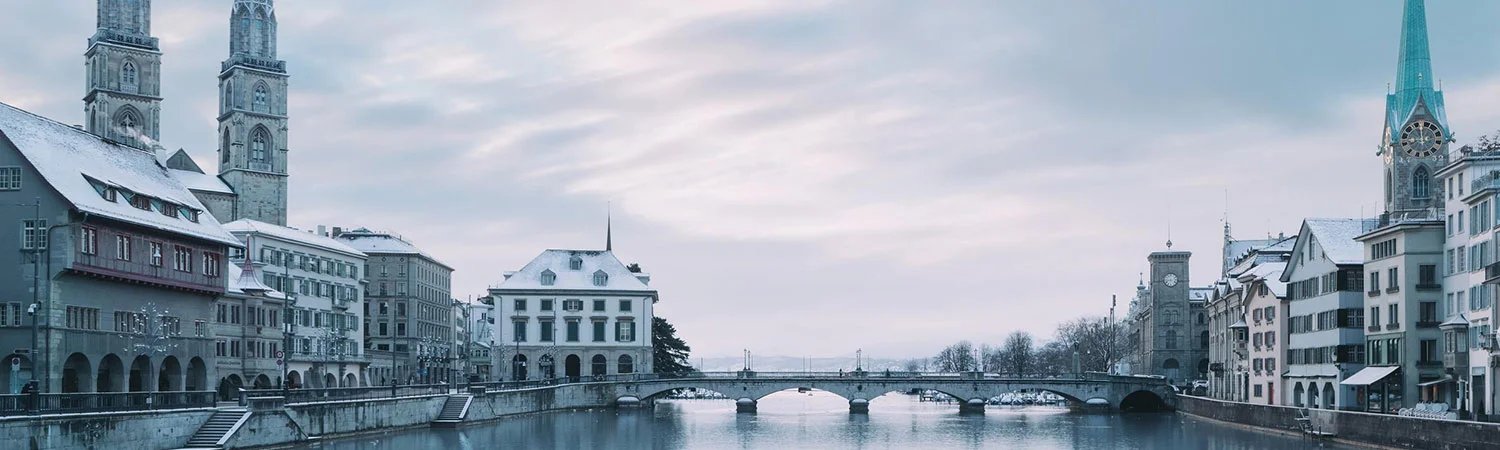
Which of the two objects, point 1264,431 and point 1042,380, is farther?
point 1042,380

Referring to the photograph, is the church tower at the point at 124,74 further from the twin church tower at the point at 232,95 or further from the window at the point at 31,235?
the window at the point at 31,235

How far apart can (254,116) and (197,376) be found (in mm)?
106295

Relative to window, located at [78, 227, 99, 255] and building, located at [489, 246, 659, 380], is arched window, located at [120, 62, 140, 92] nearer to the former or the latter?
building, located at [489, 246, 659, 380]

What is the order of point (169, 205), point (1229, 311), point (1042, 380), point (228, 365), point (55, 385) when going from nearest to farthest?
point (55, 385) < point (169, 205) < point (228, 365) < point (1229, 311) < point (1042, 380)

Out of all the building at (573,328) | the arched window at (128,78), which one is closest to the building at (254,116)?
the arched window at (128,78)

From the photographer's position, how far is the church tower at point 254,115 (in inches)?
7279

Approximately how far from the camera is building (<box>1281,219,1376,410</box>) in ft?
316

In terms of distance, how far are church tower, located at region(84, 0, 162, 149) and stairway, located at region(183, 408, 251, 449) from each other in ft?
372

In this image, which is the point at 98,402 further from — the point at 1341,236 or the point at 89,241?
the point at 1341,236

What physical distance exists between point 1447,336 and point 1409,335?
4.51 meters

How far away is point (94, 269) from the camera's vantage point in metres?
72.1

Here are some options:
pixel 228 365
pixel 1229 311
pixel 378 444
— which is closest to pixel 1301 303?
pixel 1229 311

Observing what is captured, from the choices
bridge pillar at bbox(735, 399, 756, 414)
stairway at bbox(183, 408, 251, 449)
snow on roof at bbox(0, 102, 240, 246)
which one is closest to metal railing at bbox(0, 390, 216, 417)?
stairway at bbox(183, 408, 251, 449)

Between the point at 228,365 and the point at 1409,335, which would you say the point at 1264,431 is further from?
the point at 228,365
